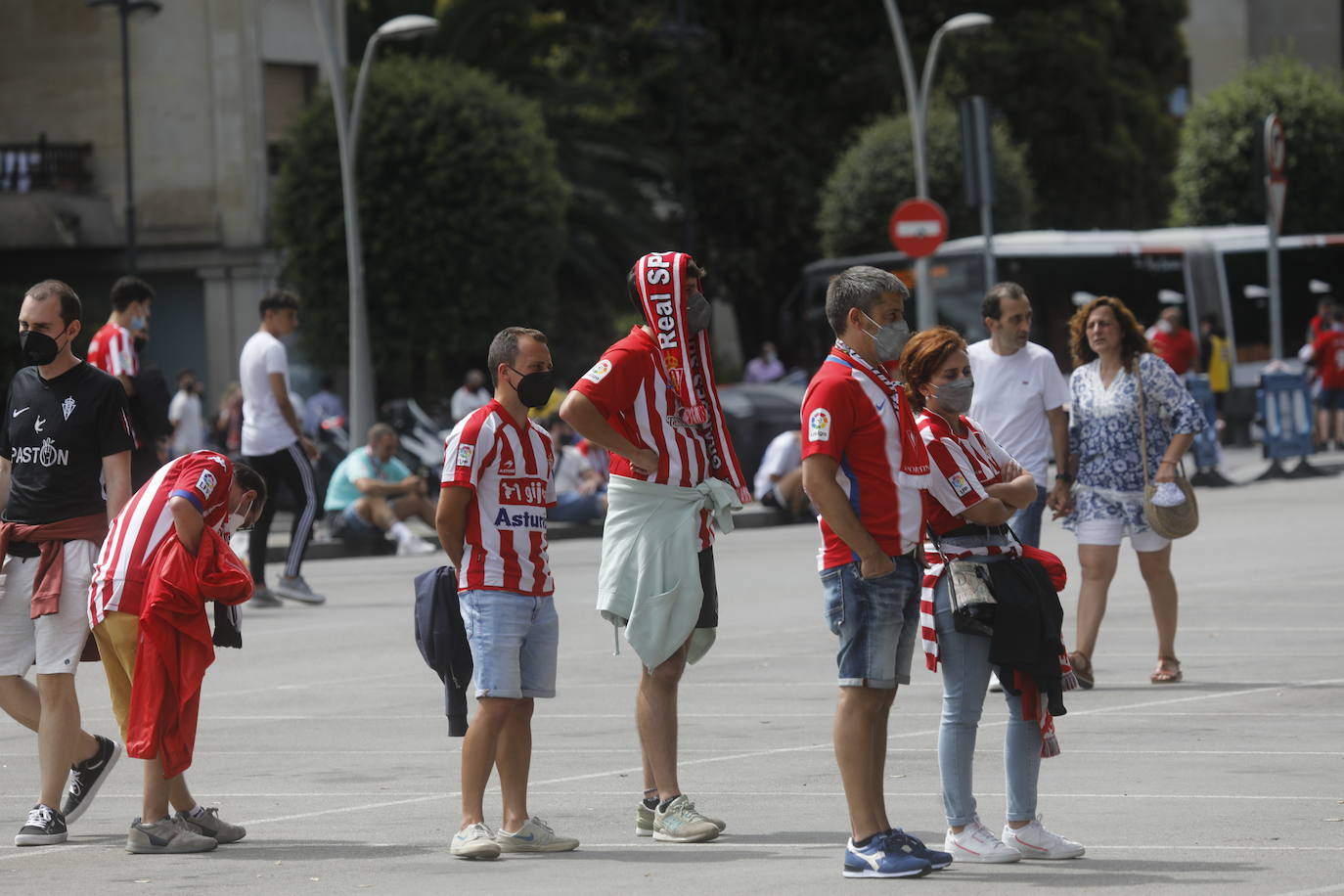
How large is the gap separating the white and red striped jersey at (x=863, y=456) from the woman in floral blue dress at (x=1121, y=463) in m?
3.80

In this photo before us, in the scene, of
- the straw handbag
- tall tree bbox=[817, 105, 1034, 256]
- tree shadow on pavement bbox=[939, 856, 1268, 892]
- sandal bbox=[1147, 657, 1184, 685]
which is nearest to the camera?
tree shadow on pavement bbox=[939, 856, 1268, 892]

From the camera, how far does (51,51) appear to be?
120 ft

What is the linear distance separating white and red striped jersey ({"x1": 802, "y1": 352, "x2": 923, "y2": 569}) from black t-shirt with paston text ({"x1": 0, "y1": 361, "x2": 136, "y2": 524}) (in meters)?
2.46

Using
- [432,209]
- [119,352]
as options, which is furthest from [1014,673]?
[432,209]

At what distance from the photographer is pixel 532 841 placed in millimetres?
6703

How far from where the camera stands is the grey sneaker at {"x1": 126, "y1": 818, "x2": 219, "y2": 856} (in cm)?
687

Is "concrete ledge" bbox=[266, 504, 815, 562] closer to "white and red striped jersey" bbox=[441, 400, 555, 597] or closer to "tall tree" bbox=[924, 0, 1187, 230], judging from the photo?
"white and red striped jersey" bbox=[441, 400, 555, 597]

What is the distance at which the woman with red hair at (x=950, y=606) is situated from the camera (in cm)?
637

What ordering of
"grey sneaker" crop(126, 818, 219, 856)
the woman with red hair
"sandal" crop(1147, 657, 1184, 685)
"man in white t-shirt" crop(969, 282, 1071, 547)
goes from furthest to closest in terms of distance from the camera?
"sandal" crop(1147, 657, 1184, 685), "man in white t-shirt" crop(969, 282, 1071, 547), "grey sneaker" crop(126, 818, 219, 856), the woman with red hair

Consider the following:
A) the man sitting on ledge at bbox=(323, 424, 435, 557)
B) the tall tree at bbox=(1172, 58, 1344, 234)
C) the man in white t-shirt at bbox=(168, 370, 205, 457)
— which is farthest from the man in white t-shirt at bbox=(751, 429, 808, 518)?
the tall tree at bbox=(1172, 58, 1344, 234)

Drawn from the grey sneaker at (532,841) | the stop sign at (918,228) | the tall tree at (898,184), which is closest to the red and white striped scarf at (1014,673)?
the grey sneaker at (532,841)

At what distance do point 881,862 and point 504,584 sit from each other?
1.43 metres

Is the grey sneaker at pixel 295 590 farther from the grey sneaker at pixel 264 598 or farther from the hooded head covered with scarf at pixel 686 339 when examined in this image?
the hooded head covered with scarf at pixel 686 339

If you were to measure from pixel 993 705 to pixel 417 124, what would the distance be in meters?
23.3
